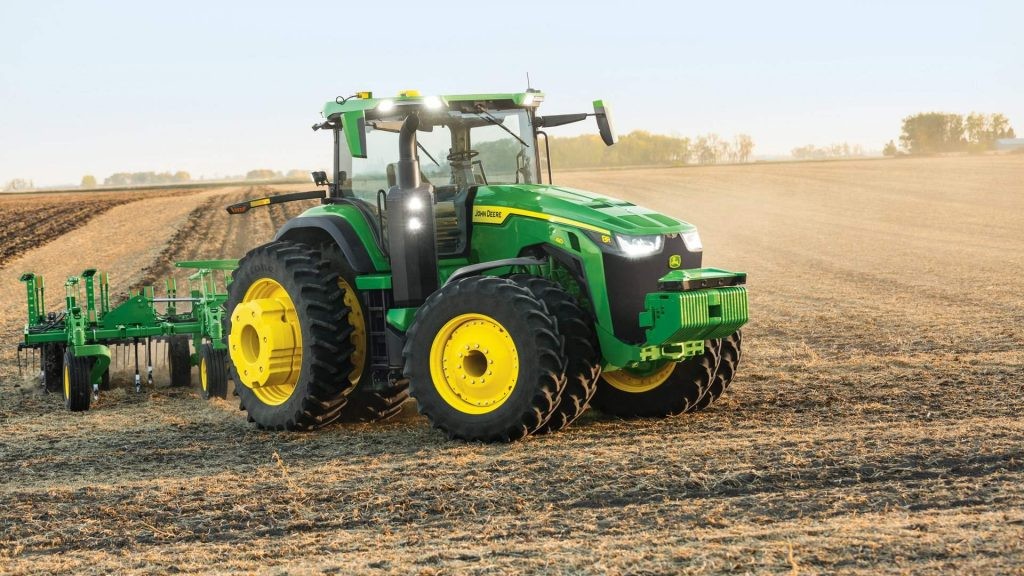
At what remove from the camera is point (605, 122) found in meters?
8.48

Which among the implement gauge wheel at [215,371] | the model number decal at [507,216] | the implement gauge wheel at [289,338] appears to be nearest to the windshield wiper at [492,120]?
the model number decal at [507,216]

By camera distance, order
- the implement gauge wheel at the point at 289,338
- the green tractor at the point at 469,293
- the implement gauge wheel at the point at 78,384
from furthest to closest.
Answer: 1. the implement gauge wheel at the point at 78,384
2. the implement gauge wheel at the point at 289,338
3. the green tractor at the point at 469,293

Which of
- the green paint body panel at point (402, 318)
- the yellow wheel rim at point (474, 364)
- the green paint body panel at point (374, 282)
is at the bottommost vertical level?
the yellow wheel rim at point (474, 364)

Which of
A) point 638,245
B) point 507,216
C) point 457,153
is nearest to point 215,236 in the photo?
point 457,153

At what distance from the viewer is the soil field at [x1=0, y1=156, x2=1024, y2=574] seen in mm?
5180

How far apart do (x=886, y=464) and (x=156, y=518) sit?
12.7ft

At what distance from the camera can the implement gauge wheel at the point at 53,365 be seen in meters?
10.8

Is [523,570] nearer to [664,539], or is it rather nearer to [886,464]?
[664,539]

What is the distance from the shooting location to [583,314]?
24.3ft

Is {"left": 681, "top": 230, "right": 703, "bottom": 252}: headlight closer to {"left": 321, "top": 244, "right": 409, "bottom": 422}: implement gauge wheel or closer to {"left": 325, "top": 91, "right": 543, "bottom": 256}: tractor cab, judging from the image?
{"left": 325, "top": 91, "right": 543, "bottom": 256}: tractor cab

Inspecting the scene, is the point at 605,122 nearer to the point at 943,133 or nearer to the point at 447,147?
the point at 447,147

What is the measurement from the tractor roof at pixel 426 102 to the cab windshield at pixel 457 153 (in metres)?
0.06

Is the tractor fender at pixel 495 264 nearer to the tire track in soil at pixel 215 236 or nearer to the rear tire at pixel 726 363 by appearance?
the rear tire at pixel 726 363

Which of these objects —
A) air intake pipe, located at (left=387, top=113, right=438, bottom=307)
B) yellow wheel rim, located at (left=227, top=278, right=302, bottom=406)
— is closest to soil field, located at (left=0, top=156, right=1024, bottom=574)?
yellow wheel rim, located at (left=227, top=278, right=302, bottom=406)
